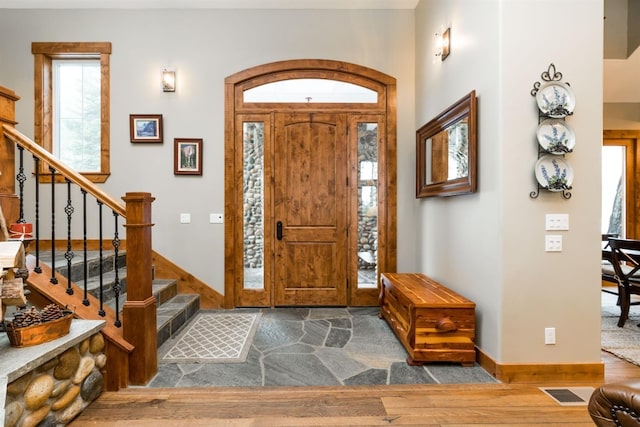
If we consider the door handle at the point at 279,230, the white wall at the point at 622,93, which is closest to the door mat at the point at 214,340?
the door handle at the point at 279,230

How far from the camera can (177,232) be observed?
4.09m

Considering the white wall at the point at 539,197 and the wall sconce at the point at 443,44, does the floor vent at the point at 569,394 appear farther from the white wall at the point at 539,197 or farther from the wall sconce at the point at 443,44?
the wall sconce at the point at 443,44

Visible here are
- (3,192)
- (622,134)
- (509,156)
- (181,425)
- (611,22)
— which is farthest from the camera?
(622,134)

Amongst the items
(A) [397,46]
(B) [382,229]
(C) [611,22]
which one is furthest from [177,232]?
(C) [611,22]

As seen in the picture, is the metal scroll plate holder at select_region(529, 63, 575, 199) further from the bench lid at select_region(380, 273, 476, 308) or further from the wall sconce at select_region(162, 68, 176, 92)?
the wall sconce at select_region(162, 68, 176, 92)

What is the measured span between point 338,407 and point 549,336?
5.26 ft

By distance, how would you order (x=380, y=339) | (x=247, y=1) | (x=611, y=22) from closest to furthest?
(x=380, y=339) → (x=247, y=1) → (x=611, y=22)

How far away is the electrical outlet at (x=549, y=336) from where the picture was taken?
2.37m

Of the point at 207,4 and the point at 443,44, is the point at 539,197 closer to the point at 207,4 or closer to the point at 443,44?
the point at 443,44

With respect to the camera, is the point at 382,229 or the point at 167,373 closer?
the point at 167,373

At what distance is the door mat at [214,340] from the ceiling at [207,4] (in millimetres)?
3706

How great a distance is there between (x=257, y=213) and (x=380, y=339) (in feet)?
6.80

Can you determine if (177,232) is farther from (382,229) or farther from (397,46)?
(397,46)

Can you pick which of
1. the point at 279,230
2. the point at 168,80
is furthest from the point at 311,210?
the point at 168,80
